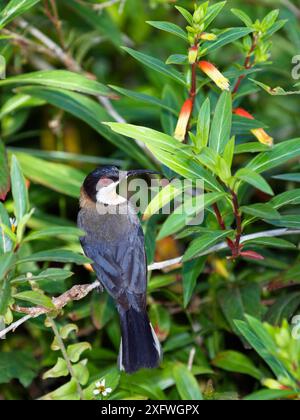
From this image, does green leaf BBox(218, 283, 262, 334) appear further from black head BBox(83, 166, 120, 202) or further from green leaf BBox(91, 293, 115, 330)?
black head BBox(83, 166, 120, 202)

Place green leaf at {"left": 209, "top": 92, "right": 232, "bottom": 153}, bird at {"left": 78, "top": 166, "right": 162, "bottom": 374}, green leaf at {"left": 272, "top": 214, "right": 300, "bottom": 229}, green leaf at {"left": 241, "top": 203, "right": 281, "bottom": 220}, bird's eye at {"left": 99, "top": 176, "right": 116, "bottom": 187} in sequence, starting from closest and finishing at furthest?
1. green leaf at {"left": 241, "top": 203, "right": 281, "bottom": 220}
2. green leaf at {"left": 209, "top": 92, "right": 232, "bottom": 153}
3. green leaf at {"left": 272, "top": 214, "right": 300, "bottom": 229}
4. bird at {"left": 78, "top": 166, "right": 162, "bottom": 374}
5. bird's eye at {"left": 99, "top": 176, "right": 116, "bottom": 187}

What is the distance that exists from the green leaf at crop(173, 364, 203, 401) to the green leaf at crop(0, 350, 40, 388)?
1.34m

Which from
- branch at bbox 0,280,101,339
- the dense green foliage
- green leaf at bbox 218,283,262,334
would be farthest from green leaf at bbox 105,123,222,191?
green leaf at bbox 218,283,262,334

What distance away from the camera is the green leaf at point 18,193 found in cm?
401

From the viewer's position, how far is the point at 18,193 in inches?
159

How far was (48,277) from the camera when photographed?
4.04 meters

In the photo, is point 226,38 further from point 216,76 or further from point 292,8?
point 292,8

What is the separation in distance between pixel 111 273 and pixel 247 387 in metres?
1.71

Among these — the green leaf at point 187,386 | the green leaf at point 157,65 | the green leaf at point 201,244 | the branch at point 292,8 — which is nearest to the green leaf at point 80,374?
the green leaf at point 187,386

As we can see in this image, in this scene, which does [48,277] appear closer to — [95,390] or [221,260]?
[95,390]

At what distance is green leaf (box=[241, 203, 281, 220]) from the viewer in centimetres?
400

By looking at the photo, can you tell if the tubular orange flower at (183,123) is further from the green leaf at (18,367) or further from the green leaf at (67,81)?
the green leaf at (18,367)

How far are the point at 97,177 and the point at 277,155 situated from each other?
1763mm
